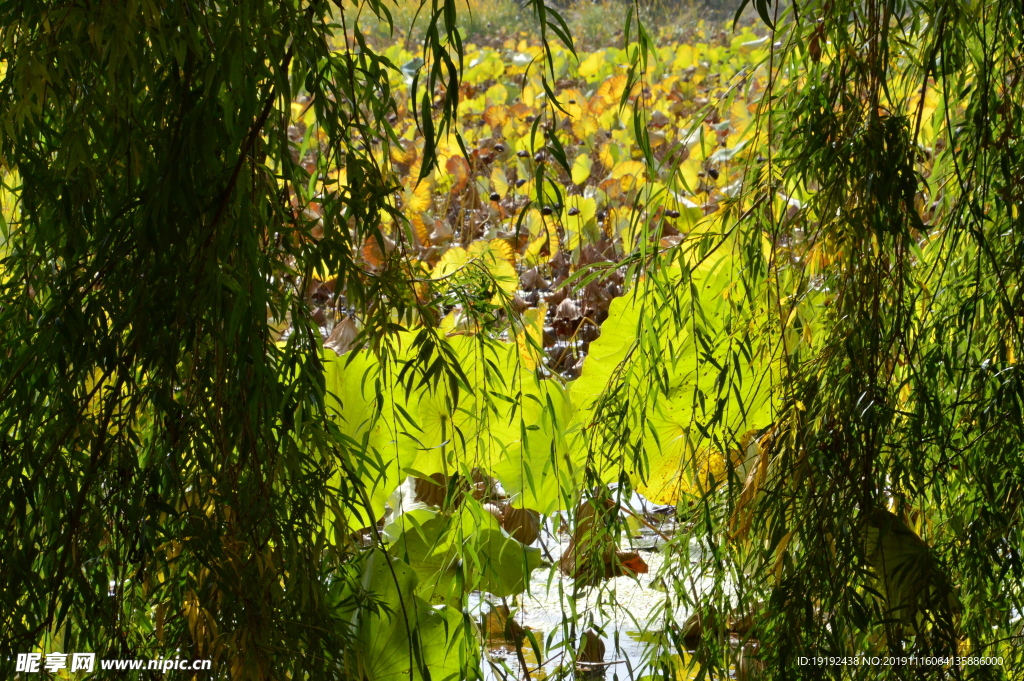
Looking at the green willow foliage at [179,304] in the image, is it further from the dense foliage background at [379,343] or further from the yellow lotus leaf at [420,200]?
the yellow lotus leaf at [420,200]

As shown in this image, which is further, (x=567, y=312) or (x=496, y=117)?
(x=496, y=117)

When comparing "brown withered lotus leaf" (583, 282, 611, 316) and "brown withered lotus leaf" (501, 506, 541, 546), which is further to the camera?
"brown withered lotus leaf" (583, 282, 611, 316)

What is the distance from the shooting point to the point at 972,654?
1.06 metres

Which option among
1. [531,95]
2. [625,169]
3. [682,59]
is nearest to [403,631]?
[625,169]

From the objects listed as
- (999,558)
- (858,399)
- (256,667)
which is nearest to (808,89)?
(858,399)

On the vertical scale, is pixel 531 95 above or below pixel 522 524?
above

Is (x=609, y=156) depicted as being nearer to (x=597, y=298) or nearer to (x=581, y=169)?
(x=581, y=169)

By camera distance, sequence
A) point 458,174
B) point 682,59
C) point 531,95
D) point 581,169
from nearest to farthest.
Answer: point 581,169 → point 458,174 → point 531,95 → point 682,59

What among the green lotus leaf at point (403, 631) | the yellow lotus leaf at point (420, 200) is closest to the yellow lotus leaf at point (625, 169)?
the yellow lotus leaf at point (420, 200)

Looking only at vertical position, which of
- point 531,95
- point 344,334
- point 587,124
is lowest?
point 344,334

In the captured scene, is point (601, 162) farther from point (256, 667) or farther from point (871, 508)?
point (256, 667)

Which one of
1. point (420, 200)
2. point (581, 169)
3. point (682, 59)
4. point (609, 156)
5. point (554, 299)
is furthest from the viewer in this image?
point (682, 59)

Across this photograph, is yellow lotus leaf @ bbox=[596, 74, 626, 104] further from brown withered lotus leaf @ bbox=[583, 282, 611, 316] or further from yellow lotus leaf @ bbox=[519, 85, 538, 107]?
brown withered lotus leaf @ bbox=[583, 282, 611, 316]

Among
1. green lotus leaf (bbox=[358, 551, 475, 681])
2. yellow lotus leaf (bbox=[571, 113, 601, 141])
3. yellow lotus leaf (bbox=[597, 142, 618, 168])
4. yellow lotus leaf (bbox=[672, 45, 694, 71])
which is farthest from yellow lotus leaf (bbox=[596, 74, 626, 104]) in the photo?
green lotus leaf (bbox=[358, 551, 475, 681])
